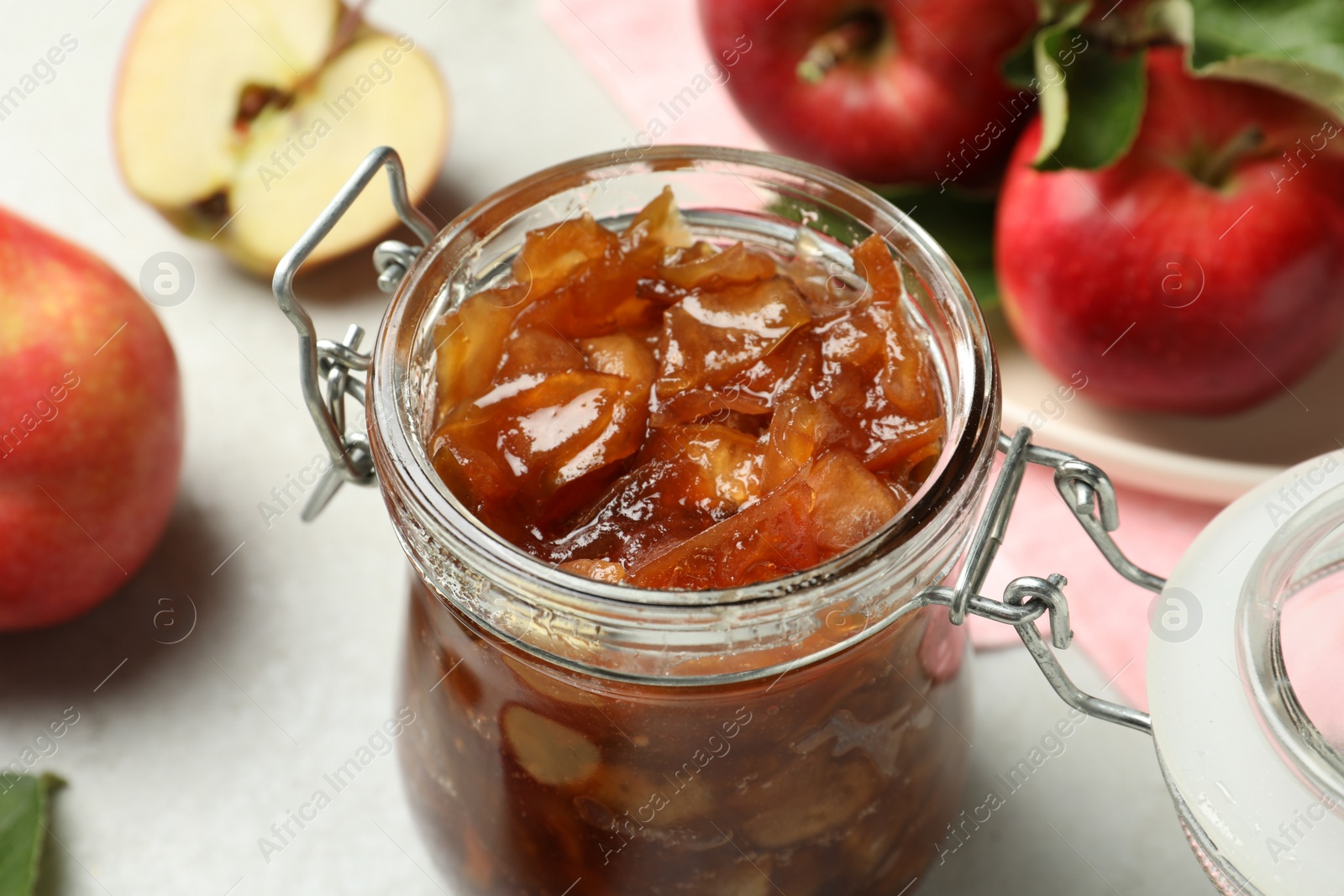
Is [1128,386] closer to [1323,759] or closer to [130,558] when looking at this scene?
[1323,759]

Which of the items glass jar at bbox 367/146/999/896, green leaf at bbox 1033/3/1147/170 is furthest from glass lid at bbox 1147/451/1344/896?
green leaf at bbox 1033/3/1147/170

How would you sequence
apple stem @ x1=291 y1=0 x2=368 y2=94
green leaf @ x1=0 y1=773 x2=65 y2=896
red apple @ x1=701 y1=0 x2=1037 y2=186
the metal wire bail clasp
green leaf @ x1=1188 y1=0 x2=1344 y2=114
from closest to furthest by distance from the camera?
the metal wire bail clasp < green leaf @ x1=0 y1=773 x2=65 y2=896 < green leaf @ x1=1188 y1=0 x2=1344 y2=114 < red apple @ x1=701 y1=0 x2=1037 y2=186 < apple stem @ x1=291 y1=0 x2=368 y2=94

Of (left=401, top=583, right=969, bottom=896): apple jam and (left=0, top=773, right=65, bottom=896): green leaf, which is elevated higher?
(left=0, top=773, right=65, bottom=896): green leaf

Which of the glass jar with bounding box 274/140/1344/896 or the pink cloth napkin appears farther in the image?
the pink cloth napkin

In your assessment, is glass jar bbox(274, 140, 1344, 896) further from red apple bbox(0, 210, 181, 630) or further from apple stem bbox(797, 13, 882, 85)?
apple stem bbox(797, 13, 882, 85)

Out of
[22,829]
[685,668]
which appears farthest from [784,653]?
[22,829]

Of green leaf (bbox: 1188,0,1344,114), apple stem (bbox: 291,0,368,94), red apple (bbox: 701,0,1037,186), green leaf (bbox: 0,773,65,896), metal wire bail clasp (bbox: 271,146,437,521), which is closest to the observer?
metal wire bail clasp (bbox: 271,146,437,521)
